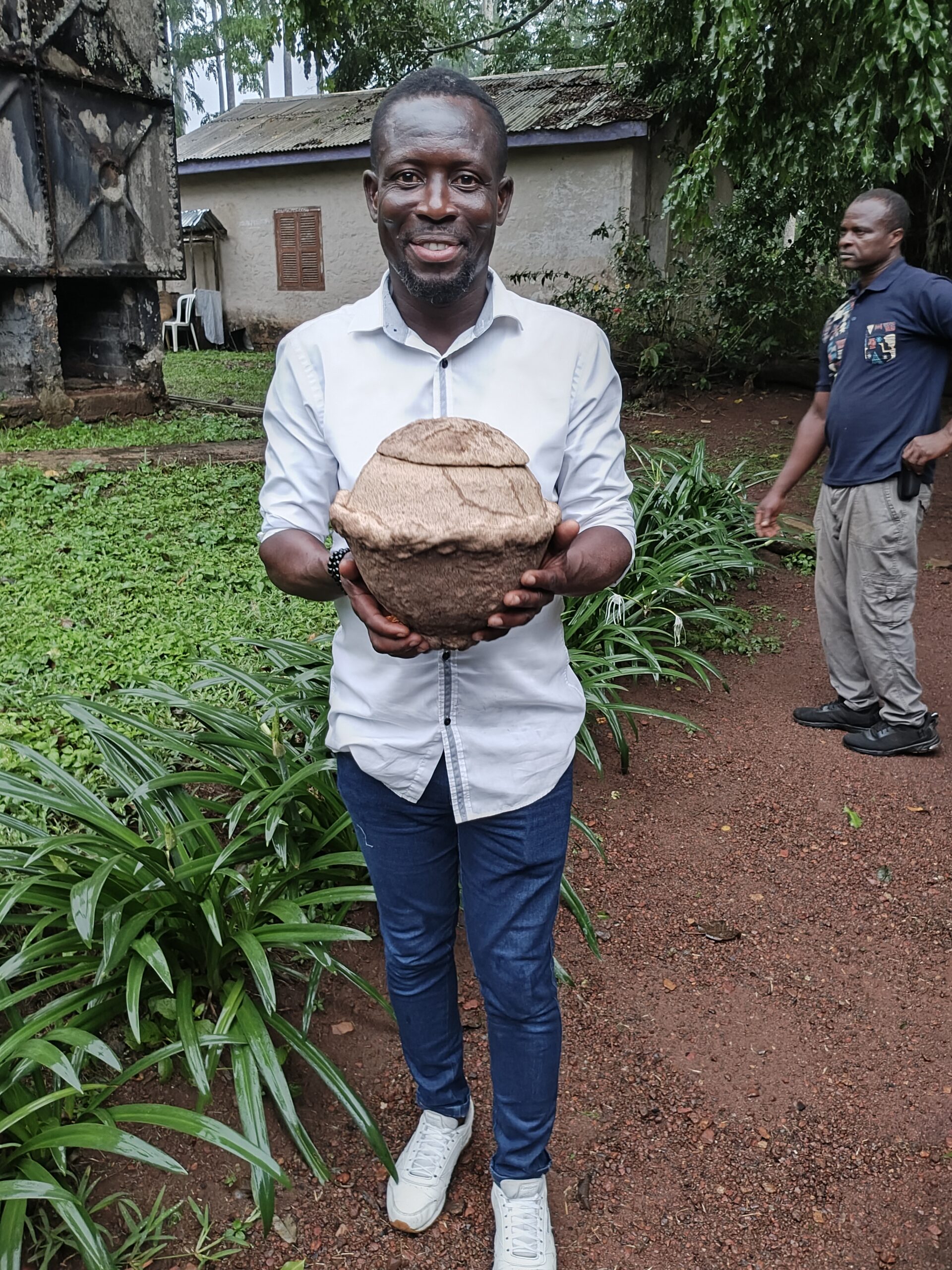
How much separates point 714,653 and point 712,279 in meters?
6.86

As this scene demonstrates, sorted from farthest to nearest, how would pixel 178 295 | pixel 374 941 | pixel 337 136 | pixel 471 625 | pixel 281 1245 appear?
pixel 178 295 < pixel 337 136 < pixel 374 941 < pixel 281 1245 < pixel 471 625

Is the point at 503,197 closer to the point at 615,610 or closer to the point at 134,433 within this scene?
the point at 615,610

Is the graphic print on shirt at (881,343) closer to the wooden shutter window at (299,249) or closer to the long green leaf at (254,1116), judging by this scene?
the long green leaf at (254,1116)

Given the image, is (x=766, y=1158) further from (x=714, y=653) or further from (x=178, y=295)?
(x=178, y=295)

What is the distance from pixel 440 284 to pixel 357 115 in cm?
1470

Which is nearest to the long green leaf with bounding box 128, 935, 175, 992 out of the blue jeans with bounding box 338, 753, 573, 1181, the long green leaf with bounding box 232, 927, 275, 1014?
the long green leaf with bounding box 232, 927, 275, 1014

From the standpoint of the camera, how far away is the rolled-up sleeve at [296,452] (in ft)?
5.19

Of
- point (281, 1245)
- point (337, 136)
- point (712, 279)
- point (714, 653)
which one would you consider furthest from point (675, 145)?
point (281, 1245)

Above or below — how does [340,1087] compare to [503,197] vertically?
below

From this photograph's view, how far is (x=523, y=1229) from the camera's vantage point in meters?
1.80

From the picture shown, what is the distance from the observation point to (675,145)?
10.3 metres

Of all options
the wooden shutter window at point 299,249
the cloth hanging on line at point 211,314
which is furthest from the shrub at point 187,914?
the cloth hanging on line at point 211,314

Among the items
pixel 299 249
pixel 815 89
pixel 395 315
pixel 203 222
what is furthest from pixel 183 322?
pixel 395 315

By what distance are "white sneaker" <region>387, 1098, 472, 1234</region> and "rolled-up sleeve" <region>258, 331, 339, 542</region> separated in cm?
122
